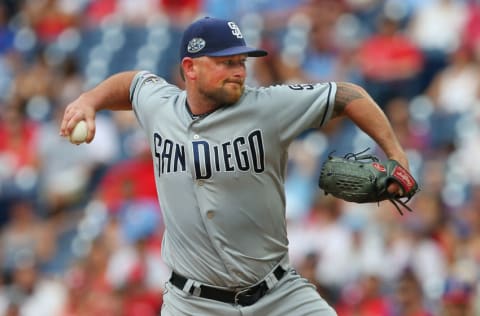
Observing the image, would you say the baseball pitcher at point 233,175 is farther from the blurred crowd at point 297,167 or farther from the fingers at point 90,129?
the blurred crowd at point 297,167

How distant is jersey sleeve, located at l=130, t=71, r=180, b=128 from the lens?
548 cm

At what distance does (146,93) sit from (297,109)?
2.62 feet

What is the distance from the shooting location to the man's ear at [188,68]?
529 cm

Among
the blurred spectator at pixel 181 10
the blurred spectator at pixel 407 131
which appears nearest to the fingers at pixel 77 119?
the blurred spectator at pixel 407 131

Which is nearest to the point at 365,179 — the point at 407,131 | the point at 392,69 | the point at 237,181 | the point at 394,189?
the point at 394,189

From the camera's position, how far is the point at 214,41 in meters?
5.18

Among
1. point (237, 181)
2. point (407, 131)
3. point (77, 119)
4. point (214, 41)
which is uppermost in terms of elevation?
point (214, 41)

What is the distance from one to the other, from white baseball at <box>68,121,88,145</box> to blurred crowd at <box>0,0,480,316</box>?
126 inches

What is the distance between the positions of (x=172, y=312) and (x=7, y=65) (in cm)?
953

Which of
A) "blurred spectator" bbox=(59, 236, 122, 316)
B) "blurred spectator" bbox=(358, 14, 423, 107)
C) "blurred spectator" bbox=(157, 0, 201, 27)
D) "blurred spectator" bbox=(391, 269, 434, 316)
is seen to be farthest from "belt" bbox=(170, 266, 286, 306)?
"blurred spectator" bbox=(157, 0, 201, 27)

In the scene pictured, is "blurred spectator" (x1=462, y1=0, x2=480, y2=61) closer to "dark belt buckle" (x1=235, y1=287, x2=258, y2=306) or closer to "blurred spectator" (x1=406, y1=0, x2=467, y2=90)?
"blurred spectator" (x1=406, y1=0, x2=467, y2=90)

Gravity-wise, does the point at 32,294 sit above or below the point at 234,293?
below

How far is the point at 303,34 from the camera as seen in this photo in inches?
459

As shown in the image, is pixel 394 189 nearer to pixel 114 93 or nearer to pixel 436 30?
pixel 114 93
